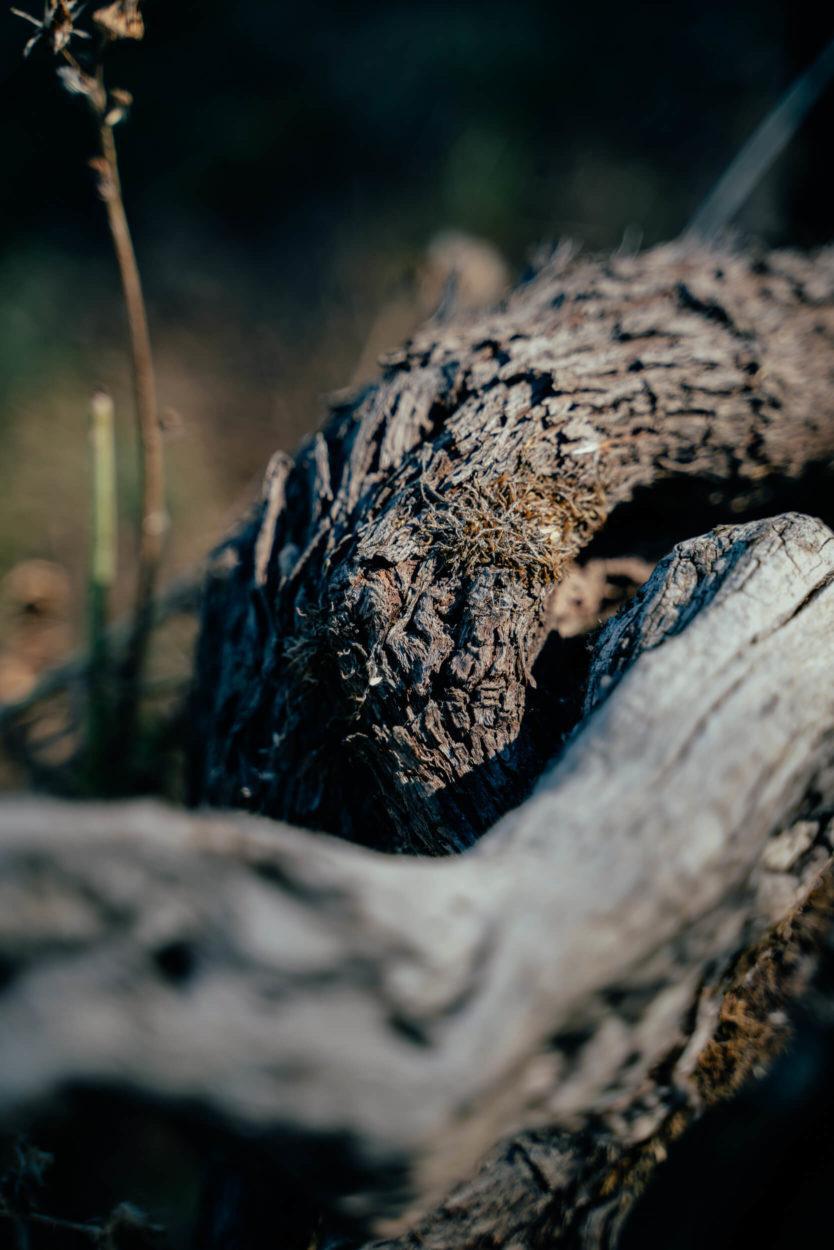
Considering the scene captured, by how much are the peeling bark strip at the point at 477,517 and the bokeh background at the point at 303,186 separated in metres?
1.79

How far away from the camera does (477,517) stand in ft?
5.29

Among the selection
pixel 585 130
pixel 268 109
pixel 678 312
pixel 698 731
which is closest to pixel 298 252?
pixel 268 109

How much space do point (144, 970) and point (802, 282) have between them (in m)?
2.58

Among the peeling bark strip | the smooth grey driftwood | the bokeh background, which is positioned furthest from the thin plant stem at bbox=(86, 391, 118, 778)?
the smooth grey driftwood

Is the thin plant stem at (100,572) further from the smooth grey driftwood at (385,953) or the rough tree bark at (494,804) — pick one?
the smooth grey driftwood at (385,953)

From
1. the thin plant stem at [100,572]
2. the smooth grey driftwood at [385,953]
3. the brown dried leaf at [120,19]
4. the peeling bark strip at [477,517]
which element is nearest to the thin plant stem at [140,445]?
the thin plant stem at [100,572]

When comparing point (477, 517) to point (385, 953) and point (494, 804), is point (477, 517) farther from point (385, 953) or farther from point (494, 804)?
point (385, 953)

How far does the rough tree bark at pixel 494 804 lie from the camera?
35.3 inches

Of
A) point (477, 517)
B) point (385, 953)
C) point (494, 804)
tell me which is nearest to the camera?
point (385, 953)

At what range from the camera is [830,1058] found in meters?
1.42

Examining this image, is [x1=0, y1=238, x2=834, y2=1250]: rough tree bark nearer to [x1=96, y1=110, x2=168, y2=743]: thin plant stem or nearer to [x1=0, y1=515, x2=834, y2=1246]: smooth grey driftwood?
[x1=0, y1=515, x2=834, y2=1246]: smooth grey driftwood

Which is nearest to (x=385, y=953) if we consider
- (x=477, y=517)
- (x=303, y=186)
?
(x=477, y=517)

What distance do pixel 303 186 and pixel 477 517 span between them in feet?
12.7

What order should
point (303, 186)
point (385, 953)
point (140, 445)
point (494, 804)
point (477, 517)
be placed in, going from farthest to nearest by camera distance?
1. point (303, 186)
2. point (140, 445)
3. point (477, 517)
4. point (494, 804)
5. point (385, 953)
